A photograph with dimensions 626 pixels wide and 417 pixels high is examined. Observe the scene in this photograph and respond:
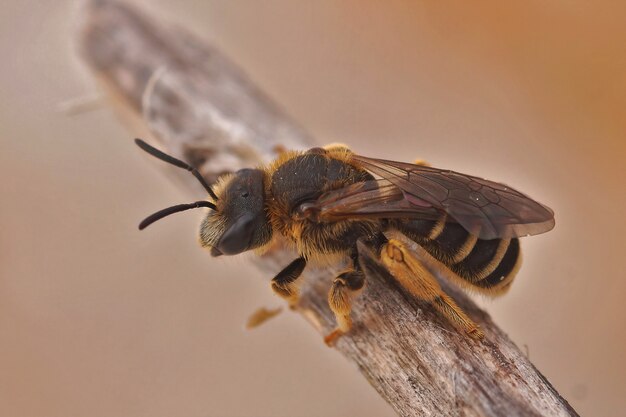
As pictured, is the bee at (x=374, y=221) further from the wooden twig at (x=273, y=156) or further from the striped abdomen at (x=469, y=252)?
the wooden twig at (x=273, y=156)

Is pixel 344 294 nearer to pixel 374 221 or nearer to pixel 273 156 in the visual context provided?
pixel 374 221

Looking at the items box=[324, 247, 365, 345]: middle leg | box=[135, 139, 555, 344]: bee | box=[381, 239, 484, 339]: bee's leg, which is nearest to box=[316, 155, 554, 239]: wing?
box=[135, 139, 555, 344]: bee

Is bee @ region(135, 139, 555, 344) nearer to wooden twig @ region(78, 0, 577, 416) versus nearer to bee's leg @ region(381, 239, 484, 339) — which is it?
bee's leg @ region(381, 239, 484, 339)

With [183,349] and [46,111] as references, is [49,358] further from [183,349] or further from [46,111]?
[46,111]

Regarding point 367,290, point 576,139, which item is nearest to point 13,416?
point 367,290

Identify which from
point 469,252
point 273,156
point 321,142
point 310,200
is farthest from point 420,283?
point 321,142

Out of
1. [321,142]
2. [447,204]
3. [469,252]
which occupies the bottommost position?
[469,252]

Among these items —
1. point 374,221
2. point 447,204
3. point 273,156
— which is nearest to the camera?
point 447,204
